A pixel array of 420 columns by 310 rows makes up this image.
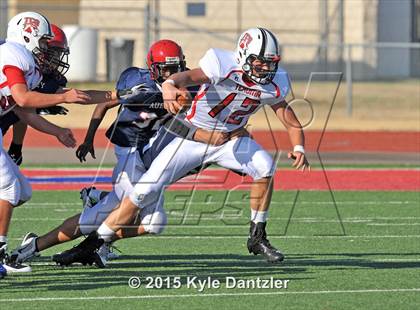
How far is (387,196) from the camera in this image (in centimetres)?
1232

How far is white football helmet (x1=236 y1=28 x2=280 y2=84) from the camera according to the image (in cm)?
774

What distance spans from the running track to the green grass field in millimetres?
809

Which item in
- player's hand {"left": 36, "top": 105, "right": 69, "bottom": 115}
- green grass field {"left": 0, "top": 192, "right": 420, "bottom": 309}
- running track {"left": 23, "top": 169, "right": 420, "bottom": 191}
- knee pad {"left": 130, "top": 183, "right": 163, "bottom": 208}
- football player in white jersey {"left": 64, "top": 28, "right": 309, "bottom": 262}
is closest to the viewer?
green grass field {"left": 0, "top": 192, "right": 420, "bottom": 309}

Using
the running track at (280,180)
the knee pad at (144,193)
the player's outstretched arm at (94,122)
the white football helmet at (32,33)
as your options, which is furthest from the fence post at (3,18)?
the knee pad at (144,193)

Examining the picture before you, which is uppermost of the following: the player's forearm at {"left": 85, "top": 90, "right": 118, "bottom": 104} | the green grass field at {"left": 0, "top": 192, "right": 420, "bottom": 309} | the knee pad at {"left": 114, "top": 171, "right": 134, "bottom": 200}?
the player's forearm at {"left": 85, "top": 90, "right": 118, "bottom": 104}

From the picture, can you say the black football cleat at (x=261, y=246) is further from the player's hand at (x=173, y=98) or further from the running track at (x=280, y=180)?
the running track at (x=280, y=180)

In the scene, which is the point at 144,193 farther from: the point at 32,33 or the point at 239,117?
the point at 32,33

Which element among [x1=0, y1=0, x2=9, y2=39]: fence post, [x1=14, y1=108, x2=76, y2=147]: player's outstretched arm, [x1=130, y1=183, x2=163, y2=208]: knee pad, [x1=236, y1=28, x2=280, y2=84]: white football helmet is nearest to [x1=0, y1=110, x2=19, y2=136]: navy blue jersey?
[x1=14, y1=108, x2=76, y2=147]: player's outstretched arm

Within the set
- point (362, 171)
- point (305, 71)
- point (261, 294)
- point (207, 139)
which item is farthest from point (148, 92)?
point (305, 71)

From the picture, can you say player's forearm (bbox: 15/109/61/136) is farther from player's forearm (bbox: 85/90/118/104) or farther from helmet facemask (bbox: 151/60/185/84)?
helmet facemask (bbox: 151/60/185/84)

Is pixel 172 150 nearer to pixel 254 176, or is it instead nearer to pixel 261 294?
pixel 254 176

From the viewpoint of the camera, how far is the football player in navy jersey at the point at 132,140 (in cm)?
771

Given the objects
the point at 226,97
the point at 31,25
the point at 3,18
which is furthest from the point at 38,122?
the point at 3,18

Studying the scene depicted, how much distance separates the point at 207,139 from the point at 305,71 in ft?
66.8
